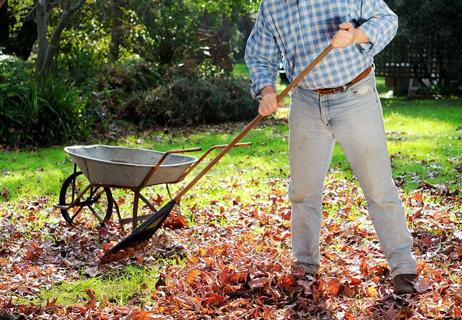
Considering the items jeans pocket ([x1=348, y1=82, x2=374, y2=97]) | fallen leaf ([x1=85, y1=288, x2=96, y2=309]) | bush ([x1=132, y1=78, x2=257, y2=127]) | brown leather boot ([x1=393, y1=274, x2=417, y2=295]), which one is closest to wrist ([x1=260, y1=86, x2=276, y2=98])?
jeans pocket ([x1=348, y1=82, x2=374, y2=97])

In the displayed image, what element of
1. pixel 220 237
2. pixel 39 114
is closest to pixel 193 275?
pixel 220 237

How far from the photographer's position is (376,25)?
13.4 ft

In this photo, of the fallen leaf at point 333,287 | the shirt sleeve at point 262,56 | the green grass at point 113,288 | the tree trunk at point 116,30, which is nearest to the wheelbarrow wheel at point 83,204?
the green grass at point 113,288

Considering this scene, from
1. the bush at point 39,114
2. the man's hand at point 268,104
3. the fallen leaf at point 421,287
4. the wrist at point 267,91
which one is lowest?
the fallen leaf at point 421,287

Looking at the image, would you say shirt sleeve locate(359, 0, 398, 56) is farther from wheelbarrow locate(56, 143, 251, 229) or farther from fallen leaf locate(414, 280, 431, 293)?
wheelbarrow locate(56, 143, 251, 229)

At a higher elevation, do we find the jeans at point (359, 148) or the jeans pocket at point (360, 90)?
the jeans pocket at point (360, 90)

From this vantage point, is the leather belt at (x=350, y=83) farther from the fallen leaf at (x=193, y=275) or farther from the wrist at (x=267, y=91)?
the fallen leaf at (x=193, y=275)

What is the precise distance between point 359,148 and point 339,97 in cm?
31

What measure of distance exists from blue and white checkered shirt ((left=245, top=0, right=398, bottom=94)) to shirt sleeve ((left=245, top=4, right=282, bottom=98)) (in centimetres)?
8

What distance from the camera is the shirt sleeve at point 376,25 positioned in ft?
13.3

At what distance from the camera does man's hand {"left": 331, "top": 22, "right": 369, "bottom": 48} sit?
3953 millimetres

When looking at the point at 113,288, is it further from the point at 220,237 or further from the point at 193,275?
the point at 220,237

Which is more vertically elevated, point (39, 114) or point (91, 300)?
point (39, 114)

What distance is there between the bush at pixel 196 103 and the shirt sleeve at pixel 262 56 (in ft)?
30.0
